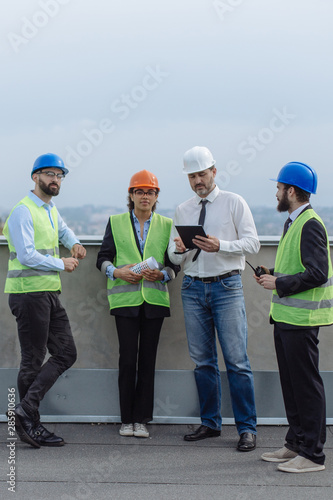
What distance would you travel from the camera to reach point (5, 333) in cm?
552

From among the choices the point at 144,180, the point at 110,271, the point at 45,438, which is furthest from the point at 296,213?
the point at 45,438

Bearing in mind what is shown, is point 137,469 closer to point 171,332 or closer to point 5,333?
point 171,332

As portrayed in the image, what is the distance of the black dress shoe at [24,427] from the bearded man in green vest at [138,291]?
0.72m

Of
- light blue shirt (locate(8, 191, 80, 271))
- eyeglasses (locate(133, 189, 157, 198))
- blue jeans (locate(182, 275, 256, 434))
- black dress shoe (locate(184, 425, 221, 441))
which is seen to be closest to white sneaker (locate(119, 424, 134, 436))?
black dress shoe (locate(184, 425, 221, 441))

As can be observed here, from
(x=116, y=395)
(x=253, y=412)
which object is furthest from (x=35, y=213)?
(x=253, y=412)

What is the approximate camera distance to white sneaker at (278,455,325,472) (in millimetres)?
4340

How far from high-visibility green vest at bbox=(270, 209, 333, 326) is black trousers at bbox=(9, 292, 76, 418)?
1.68m

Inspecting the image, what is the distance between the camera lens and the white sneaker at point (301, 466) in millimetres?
A: 4340

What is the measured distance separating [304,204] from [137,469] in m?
2.10

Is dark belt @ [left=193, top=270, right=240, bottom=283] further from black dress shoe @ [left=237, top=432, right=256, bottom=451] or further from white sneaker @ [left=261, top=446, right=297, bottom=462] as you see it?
white sneaker @ [left=261, top=446, right=297, bottom=462]

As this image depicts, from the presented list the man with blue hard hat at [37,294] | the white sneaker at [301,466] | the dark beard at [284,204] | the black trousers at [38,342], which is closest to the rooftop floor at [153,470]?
the white sneaker at [301,466]

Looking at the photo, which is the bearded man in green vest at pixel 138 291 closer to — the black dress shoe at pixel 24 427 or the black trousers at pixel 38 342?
the black trousers at pixel 38 342

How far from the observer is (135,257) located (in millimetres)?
5211

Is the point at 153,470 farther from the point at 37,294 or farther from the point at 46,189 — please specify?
the point at 46,189
